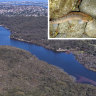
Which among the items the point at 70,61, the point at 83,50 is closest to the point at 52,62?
the point at 70,61

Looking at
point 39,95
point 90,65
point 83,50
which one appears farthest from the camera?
point 83,50

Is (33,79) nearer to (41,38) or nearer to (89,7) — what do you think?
(41,38)

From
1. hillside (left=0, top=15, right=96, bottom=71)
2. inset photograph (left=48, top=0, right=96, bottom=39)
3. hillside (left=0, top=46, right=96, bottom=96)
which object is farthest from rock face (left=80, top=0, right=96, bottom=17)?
hillside (left=0, top=15, right=96, bottom=71)

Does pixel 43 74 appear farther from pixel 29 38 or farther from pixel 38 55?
pixel 29 38

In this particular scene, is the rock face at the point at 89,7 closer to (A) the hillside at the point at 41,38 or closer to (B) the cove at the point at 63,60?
(B) the cove at the point at 63,60

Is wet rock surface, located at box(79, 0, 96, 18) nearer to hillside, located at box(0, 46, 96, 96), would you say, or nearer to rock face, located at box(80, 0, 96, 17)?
rock face, located at box(80, 0, 96, 17)

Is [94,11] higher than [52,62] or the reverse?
higher

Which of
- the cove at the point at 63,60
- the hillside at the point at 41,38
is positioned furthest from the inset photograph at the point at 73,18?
the hillside at the point at 41,38
